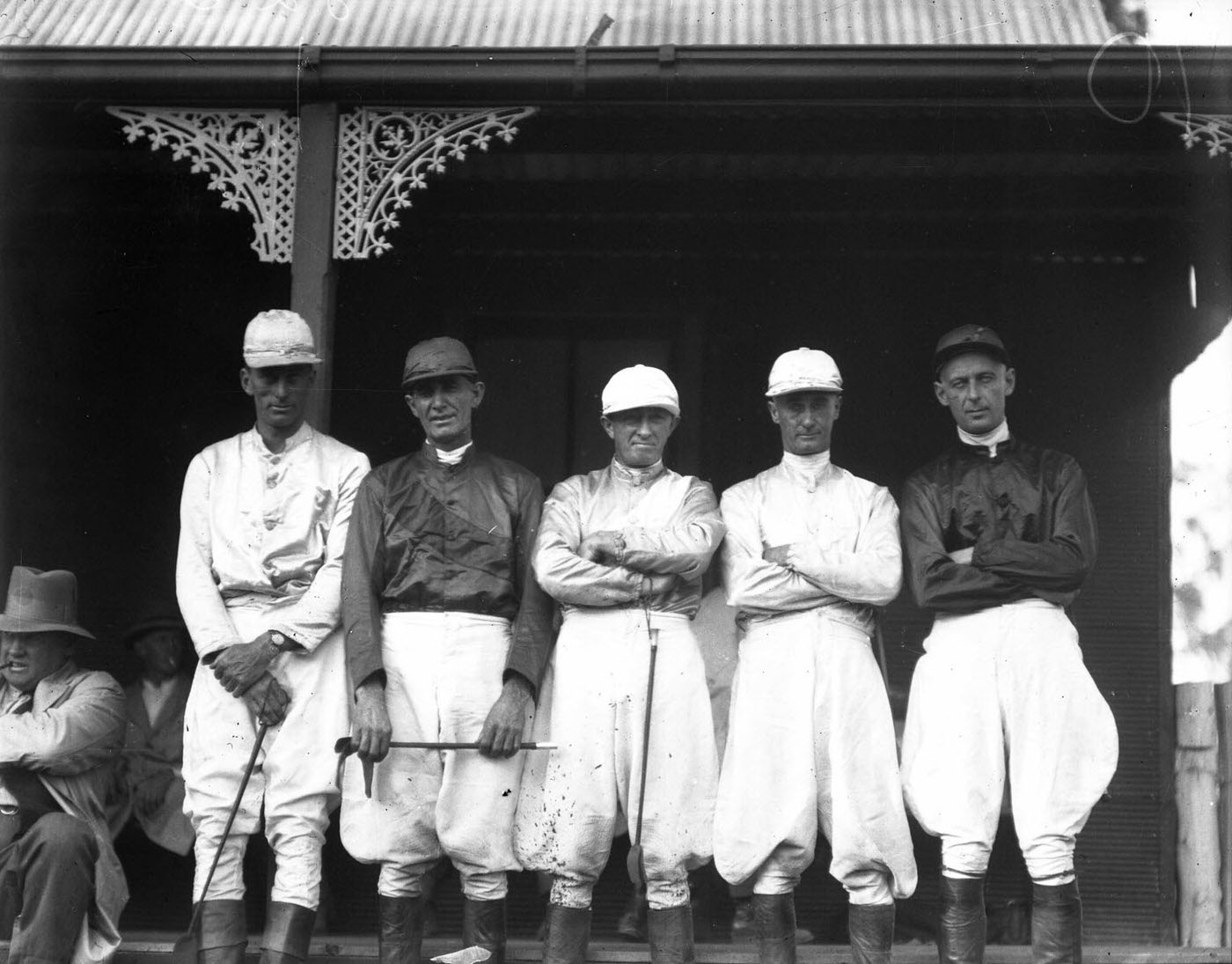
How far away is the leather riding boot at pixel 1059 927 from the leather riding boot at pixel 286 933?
262 centimetres

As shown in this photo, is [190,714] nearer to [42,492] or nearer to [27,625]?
[27,625]

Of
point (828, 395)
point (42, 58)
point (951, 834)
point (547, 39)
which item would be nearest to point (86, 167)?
point (42, 58)

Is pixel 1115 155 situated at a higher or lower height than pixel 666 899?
higher

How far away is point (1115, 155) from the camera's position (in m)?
8.27

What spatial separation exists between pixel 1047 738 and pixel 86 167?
17.8 feet

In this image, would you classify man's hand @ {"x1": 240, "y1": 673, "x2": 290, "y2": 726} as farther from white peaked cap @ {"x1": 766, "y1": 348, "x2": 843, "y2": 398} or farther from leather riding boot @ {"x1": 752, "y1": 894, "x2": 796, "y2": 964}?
white peaked cap @ {"x1": 766, "y1": 348, "x2": 843, "y2": 398}

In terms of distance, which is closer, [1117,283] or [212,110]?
[212,110]

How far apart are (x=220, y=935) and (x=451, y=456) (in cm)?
196

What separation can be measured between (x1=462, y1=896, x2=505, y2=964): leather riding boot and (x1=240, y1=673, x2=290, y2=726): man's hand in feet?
3.14

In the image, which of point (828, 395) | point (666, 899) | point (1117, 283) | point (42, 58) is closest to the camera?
point (666, 899)

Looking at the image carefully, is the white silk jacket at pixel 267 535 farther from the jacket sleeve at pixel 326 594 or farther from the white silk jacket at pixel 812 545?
the white silk jacket at pixel 812 545

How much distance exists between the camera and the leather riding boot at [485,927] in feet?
20.6

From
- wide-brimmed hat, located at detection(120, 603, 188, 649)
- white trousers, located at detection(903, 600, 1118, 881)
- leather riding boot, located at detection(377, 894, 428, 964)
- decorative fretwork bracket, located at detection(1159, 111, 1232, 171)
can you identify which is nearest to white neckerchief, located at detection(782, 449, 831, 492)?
white trousers, located at detection(903, 600, 1118, 881)

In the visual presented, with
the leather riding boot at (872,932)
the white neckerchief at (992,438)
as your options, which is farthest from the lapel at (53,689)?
the white neckerchief at (992,438)
